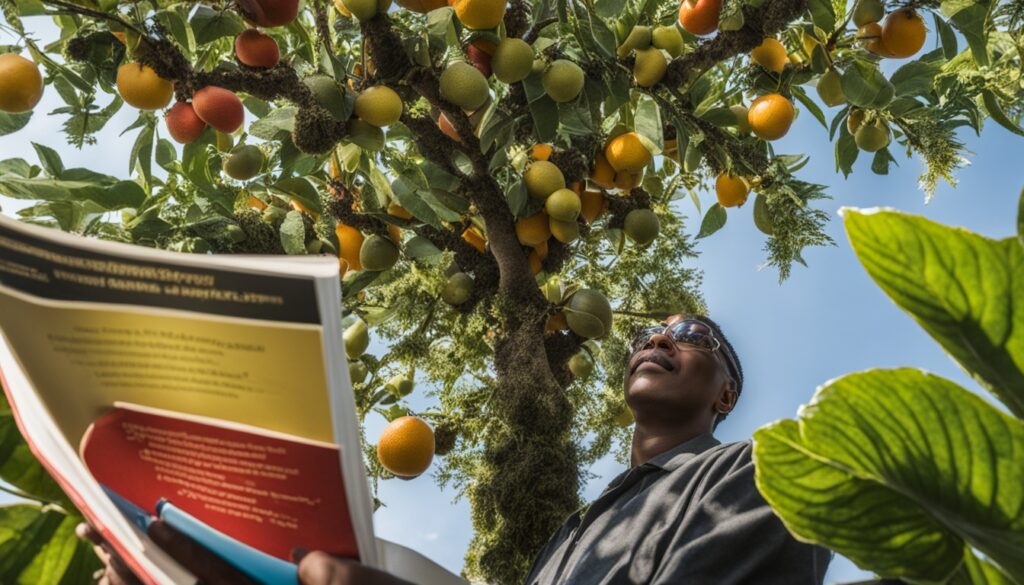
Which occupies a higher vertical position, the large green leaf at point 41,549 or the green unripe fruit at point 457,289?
the green unripe fruit at point 457,289

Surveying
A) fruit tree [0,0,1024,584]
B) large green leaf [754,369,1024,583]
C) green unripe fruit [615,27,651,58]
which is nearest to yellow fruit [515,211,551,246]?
fruit tree [0,0,1024,584]

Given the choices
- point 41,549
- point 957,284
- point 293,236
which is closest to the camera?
point 957,284

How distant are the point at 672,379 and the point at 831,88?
0.78 meters

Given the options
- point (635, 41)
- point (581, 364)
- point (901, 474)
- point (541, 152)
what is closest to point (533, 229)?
point (541, 152)

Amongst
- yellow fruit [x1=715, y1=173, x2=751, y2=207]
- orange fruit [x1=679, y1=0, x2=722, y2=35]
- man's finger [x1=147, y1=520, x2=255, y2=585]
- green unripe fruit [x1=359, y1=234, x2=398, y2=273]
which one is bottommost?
man's finger [x1=147, y1=520, x2=255, y2=585]

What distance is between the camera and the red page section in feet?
2.69

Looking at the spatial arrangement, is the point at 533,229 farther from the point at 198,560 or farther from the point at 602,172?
the point at 198,560

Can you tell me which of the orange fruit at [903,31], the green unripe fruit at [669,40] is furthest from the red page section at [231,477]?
the orange fruit at [903,31]

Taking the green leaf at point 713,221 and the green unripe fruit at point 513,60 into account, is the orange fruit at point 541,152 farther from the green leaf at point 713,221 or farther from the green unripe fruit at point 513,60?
the green leaf at point 713,221

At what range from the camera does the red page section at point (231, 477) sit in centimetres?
82

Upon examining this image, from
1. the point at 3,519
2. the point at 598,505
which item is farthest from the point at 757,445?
the point at 598,505

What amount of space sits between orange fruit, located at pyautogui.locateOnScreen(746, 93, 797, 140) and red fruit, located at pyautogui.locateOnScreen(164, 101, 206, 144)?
126 cm

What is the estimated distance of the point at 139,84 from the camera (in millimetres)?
1944

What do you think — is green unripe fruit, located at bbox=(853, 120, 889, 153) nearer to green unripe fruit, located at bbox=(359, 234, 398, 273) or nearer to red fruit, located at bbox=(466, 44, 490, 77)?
red fruit, located at bbox=(466, 44, 490, 77)
